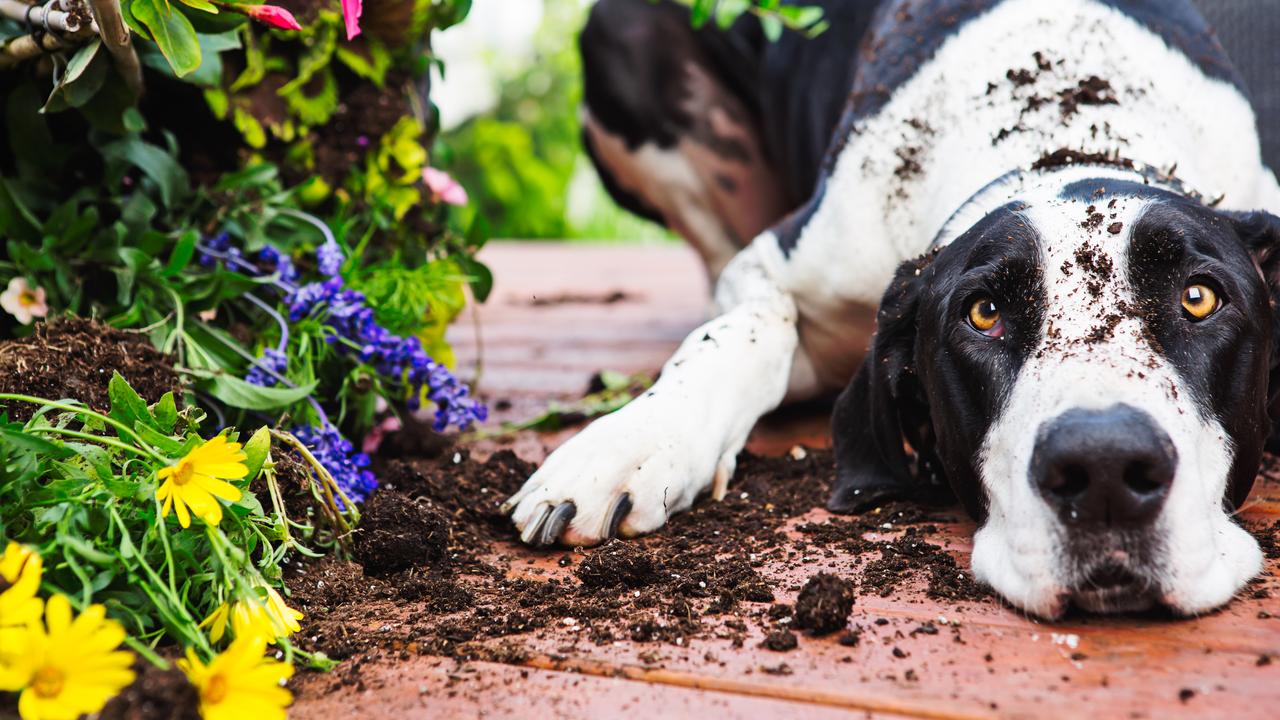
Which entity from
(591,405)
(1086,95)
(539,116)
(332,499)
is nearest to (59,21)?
(332,499)

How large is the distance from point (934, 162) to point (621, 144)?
6.03 ft

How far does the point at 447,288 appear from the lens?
2719 millimetres

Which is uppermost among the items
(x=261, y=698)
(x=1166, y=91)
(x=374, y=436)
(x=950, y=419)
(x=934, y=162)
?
(x=1166, y=91)

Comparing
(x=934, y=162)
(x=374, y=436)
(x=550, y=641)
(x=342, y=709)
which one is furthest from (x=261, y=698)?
(x=934, y=162)

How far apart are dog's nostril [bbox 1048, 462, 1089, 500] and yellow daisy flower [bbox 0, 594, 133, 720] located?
116cm

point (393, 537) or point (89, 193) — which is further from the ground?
point (89, 193)

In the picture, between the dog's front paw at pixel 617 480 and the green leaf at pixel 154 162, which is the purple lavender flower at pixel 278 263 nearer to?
the green leaf at pixel 154 162

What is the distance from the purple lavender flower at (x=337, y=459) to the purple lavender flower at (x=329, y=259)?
0.38 m

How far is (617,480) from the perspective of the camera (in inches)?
82.8

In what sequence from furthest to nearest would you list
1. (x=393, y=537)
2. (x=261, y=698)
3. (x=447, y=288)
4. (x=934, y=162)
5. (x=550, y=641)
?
1. (x=447, y=288)
2. (x=934, y=162)
3. (x=393, y=537)
4. (x=550, y=641)
5. (x=261, y=698)

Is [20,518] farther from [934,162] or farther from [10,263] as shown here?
[934,162]

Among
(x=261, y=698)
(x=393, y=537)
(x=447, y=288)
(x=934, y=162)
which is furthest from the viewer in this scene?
(x=447, y=288)

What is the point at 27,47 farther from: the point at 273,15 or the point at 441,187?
the point at 441,187

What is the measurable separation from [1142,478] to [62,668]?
4.28 feet
